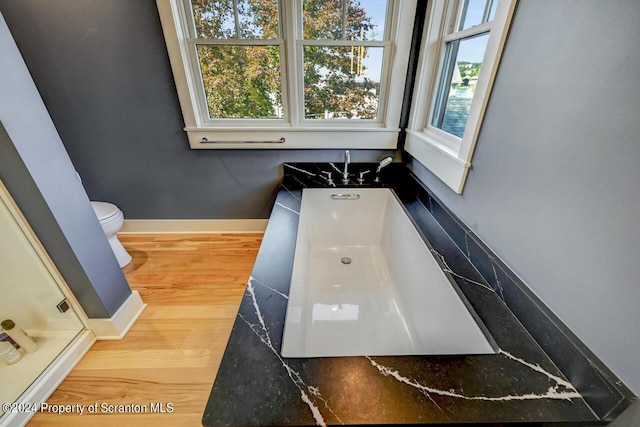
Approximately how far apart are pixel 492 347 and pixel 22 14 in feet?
9.65

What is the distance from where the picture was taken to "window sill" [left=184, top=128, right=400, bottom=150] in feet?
6.16

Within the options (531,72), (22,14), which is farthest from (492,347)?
(22,14)

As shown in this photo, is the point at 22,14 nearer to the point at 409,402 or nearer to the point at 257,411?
the point at 257,411

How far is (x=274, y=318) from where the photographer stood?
2.82ft

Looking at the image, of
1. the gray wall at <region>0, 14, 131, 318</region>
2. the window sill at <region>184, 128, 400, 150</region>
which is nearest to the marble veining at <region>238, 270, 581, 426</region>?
the gray wall at <region>0, 14, 131, 318</region>

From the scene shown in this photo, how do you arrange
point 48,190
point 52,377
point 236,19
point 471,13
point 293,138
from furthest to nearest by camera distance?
point 293,138 → point 236,19 → point 471,13 → point 52,377 → point 48,190

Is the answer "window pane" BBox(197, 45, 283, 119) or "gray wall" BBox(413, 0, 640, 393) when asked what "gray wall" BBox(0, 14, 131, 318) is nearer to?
"window pane" BBox(197, 45, 283, 119)

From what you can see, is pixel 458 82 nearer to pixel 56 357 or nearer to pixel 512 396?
pixel 512 396

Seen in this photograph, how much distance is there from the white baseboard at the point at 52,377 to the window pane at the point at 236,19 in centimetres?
194

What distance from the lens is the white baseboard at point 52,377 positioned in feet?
3.44

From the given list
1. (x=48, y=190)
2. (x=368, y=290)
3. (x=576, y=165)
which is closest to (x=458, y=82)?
(x=576, y=165)

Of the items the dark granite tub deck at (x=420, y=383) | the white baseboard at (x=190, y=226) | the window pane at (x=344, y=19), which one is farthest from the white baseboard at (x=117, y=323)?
the window pane at (x=344, y=19)

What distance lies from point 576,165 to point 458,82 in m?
0.96

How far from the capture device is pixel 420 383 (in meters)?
0.67
